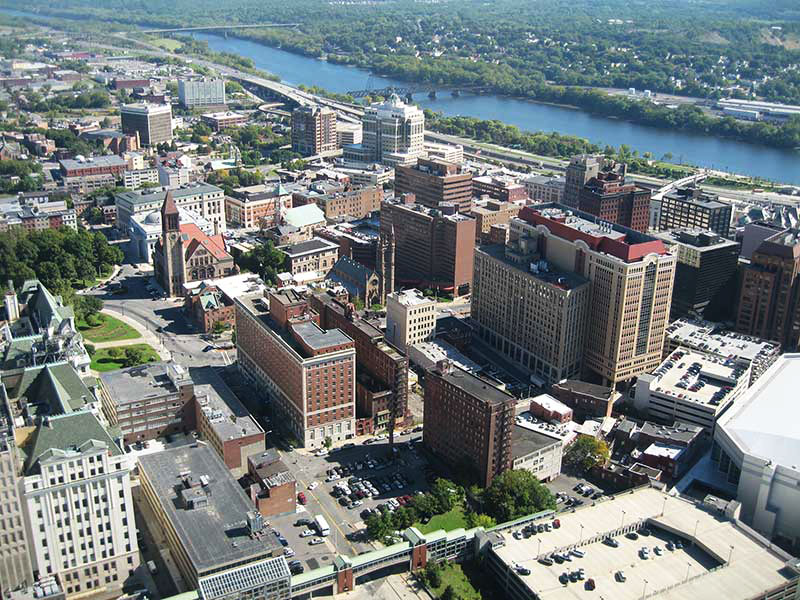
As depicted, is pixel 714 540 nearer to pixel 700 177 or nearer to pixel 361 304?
pixel 361 304

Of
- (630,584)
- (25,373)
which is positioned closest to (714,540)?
(630,584)

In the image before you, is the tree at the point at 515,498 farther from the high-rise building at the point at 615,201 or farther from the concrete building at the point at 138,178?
the concrete building at the point at 138,178

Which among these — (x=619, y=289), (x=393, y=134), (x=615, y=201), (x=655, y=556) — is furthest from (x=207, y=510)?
(x=393, y=134)

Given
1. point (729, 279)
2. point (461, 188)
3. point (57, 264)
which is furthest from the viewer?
point (461, 188)

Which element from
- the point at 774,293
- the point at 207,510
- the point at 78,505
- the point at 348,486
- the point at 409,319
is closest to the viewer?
the point at 78,505

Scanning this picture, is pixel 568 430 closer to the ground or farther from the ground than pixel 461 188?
closer to the ground

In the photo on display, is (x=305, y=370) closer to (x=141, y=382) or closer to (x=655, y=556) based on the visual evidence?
(x=141, y=382)
